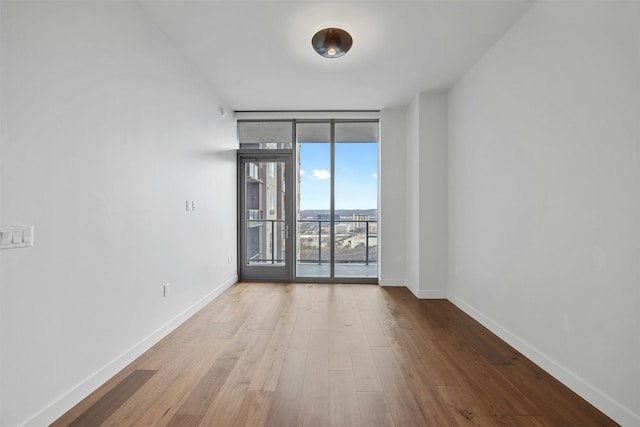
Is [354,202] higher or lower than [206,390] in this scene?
higher

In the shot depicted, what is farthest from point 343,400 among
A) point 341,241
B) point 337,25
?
point 341,241

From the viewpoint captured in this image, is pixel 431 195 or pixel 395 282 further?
pixel 395 282

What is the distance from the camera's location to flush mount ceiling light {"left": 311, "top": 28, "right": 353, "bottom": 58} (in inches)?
105

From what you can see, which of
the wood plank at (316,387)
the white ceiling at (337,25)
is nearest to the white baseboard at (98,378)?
the wood plank at (316,387)

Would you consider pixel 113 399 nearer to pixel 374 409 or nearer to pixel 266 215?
pixel 374 409

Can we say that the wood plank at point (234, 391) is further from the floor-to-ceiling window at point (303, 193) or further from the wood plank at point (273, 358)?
the floor-to-ceiling window at point (303, 193)

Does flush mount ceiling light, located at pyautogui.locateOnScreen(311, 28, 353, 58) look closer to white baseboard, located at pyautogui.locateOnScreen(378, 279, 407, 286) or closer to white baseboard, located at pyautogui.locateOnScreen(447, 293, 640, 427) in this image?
white baseboard, located at pyautogui.locateOnScreen(447, 293, 640, 427)

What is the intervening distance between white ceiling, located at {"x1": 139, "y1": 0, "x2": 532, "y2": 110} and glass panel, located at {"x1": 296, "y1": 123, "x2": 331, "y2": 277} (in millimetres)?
955

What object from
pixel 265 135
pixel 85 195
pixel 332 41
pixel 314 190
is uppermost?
pixel 332 41

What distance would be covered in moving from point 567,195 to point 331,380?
1.97 metres

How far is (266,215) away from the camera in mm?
5117

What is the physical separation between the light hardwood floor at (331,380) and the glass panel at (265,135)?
9.31 ft

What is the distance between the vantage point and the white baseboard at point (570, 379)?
164 cm

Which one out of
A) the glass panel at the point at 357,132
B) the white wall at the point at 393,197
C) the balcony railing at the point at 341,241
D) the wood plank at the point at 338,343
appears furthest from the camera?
the balcony railing at the point at 341,241
